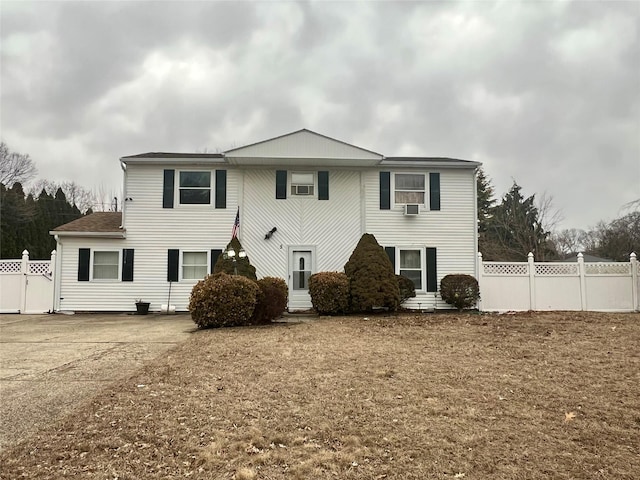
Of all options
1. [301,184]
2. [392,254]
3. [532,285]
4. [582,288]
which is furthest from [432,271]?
[301,184]

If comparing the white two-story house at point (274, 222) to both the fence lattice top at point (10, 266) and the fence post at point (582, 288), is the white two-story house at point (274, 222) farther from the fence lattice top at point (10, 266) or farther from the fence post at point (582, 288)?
the fence post at point (582, 288)

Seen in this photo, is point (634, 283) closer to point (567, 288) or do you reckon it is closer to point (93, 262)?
point (567, 288)

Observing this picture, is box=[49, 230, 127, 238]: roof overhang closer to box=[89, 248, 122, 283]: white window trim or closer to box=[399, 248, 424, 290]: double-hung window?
box=[89, 248, 122, 283]: white window trim

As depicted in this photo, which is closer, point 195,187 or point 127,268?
point 127,268

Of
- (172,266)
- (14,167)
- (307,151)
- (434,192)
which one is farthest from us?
(14,167)

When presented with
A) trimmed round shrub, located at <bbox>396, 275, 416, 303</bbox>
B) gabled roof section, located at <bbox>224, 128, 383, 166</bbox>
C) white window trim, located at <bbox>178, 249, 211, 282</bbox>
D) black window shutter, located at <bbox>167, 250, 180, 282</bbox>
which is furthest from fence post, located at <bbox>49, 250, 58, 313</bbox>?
trimmed round shrub, located at <bbox>396, 275, 416, 303</bbox>

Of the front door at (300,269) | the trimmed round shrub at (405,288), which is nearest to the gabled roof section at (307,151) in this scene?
the front door at (300,269)

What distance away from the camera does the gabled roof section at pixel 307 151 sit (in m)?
13.8

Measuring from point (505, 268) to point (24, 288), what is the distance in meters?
15.8

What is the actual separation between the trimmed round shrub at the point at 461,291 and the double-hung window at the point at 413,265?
92cm

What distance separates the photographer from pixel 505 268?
14.4 metres

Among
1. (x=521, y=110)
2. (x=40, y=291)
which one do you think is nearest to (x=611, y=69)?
(x=521, y=110)

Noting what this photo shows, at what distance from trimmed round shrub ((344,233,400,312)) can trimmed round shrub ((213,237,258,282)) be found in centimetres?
291

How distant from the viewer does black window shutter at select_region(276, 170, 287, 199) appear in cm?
1449
